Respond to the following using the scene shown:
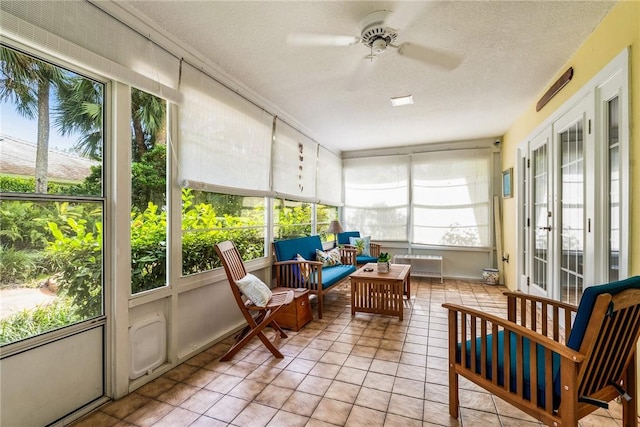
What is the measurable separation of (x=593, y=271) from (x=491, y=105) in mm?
2377

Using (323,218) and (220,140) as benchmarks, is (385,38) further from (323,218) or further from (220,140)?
(323,218)

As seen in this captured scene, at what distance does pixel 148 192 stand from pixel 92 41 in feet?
3.28

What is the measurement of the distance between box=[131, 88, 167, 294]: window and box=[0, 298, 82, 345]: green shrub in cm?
39

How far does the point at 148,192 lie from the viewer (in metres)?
2.19

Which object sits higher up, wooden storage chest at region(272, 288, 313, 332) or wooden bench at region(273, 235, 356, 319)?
wooden bench at region(273, 235, 356, 319)

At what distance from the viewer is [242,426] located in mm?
1652

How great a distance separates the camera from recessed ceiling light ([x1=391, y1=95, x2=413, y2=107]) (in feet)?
11.2

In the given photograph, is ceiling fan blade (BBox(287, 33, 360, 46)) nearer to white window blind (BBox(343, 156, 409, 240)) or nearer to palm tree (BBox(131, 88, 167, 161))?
palm tree (BBox(131, 88, 167, 161))

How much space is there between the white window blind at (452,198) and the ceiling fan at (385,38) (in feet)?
10.7

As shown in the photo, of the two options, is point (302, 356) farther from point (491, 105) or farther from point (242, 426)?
point (491, 105)

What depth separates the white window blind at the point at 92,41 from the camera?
57.5 inches

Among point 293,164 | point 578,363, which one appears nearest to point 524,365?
point 578,363

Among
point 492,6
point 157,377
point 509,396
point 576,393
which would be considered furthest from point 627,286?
point 157,377

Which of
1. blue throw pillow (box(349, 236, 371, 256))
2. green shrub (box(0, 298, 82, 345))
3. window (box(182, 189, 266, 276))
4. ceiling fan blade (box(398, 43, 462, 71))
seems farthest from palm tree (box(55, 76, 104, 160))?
blue throw pillow (box(349, 236, 371, 256))
